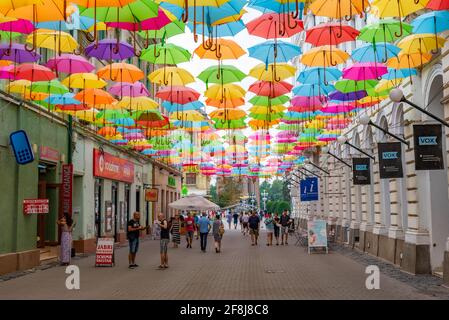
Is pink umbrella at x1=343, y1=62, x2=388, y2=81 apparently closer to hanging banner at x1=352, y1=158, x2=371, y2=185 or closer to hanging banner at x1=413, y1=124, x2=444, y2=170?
hanging banner at x1=413, y1=124, x2=444, y2=170

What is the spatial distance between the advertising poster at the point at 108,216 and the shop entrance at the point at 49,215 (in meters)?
5.84

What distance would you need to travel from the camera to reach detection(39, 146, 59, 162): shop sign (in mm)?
20203

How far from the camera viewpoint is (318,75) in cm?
A: 1705

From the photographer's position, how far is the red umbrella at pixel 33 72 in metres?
15.1

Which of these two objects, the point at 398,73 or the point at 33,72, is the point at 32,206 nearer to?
the point at 33,72

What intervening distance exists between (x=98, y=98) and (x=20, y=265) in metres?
6.04

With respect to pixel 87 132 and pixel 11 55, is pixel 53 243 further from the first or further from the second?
pixel 11 55

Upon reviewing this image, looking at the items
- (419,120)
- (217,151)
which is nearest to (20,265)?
(419,120)

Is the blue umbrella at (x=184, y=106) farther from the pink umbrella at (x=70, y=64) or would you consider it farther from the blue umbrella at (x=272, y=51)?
the blue umbrella at (x=272, y=51)

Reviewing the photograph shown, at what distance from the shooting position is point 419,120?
1652 centimetres

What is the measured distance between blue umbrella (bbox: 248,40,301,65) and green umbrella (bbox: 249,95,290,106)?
373 centimetres

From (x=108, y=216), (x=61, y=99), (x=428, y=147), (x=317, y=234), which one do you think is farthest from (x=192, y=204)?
(x=428, y=147)

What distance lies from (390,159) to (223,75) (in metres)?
5.70

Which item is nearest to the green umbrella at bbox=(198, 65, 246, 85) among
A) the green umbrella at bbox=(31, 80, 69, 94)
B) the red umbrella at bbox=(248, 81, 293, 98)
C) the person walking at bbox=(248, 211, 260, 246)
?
the red umbrella at bbox=(248, 81, 293, 98)
